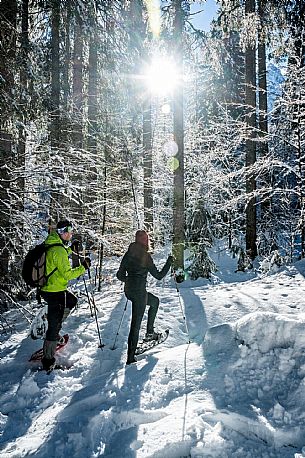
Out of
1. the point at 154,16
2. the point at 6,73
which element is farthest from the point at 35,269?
the point at 154,16

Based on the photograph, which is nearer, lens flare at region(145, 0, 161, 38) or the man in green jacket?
the man in green jacket

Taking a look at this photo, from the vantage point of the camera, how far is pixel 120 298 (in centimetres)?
968

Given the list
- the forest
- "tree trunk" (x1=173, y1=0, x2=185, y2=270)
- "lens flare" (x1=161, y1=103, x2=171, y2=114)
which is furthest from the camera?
"lens flare" (x1=161, y1=103, x2=171, y2=114)

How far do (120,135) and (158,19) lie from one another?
13.7 ft

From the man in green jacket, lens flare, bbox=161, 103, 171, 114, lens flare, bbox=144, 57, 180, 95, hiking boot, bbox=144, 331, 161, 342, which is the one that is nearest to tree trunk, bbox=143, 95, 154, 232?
lens flare, bbox=144, 57, 180, 95

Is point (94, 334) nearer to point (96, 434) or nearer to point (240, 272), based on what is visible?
point (96, 434)

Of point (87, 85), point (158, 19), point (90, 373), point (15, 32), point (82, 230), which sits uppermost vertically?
point (158, 19)

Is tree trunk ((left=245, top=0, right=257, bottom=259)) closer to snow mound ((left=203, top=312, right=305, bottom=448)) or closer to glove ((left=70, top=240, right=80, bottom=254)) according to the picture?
glove ((left=70, top=240, right=80, bottom=254))

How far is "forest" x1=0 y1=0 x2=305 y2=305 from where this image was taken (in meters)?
6.36

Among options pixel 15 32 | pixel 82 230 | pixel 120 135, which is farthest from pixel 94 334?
pixel 120 135

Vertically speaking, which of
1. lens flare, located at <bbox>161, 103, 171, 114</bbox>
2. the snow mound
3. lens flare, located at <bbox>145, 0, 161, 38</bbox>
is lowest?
the snow mound

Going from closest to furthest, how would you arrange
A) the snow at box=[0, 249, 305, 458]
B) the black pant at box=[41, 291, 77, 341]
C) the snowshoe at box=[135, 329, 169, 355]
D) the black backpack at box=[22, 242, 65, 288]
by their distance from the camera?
the snow at box=[0, 249, 305, 458] → the black backpack at box=[22, 242, 65, 288] → the black pant at box=[41, 291, 77, 341] → the snowshoe at box=[135, 329, 169, 355]

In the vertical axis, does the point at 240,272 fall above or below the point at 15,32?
below

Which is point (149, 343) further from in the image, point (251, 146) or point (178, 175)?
point (251, 146)
